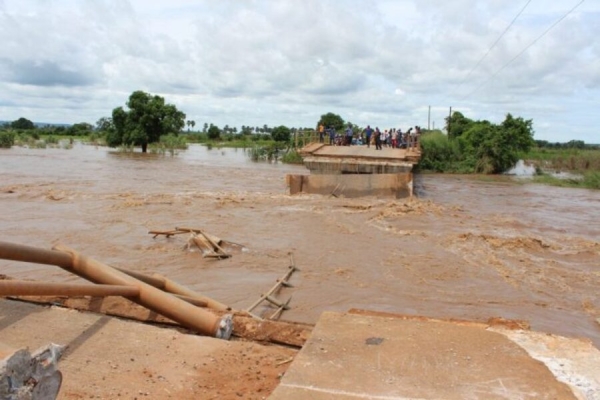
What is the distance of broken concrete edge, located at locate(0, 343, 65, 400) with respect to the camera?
73.4 inches

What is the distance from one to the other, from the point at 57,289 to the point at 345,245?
9.90 metres

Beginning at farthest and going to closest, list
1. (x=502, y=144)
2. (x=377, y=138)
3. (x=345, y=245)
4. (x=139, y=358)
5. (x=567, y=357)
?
(x=502, y=144) < (x=377, y=138) < (x=345, y=245) < (x=139, y=358) < (x=567, y=357)

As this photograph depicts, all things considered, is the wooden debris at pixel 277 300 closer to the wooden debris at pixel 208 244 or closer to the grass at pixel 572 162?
the wooden debris at pixel 208 244

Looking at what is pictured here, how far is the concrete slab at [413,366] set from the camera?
2732mm

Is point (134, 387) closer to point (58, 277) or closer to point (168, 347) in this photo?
point (168, 347)

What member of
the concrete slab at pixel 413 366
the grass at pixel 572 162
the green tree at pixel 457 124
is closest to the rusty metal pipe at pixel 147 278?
the concrete slab at pixel 413 366

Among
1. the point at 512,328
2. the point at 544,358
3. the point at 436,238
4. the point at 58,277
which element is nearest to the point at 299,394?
the point at 544,358

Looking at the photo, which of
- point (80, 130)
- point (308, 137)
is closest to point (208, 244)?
point (308, 137)

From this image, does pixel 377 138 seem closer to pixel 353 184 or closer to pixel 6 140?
pixel 353 184

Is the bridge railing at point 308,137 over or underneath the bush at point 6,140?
over

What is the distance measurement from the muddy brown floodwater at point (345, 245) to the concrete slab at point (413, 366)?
4151 millimetres

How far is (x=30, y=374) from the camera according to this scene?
6.45ft

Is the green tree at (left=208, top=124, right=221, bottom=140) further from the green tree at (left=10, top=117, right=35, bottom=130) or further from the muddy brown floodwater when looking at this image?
the muddy brown floodwater

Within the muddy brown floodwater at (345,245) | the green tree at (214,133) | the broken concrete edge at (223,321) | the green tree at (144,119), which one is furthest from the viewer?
the green tree at (214,133)
